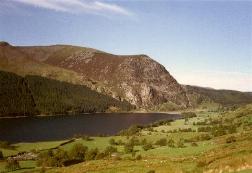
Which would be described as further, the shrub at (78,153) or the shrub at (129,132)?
the shrub at (129,132)

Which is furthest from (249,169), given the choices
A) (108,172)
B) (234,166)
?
(108,172)

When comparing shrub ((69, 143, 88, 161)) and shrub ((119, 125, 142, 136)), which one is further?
shrub ((119, 125, 142, 136))

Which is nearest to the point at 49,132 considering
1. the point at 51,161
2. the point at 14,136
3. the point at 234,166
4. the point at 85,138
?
the point at 14,136

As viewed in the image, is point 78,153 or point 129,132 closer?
point 78,153

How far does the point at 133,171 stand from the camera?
35.2 meters

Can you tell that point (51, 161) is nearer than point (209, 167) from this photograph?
No

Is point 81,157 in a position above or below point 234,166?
below

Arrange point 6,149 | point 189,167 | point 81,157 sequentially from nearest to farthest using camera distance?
point 189,167, point 81,157, point 6,149

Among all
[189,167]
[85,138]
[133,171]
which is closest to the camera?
[189,167]

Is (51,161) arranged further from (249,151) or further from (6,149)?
(6,149)

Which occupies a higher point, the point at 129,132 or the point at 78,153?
the point at 129,132

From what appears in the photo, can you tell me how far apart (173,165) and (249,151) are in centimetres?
692

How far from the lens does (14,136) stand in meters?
145

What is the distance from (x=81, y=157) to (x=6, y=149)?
1301 inches
